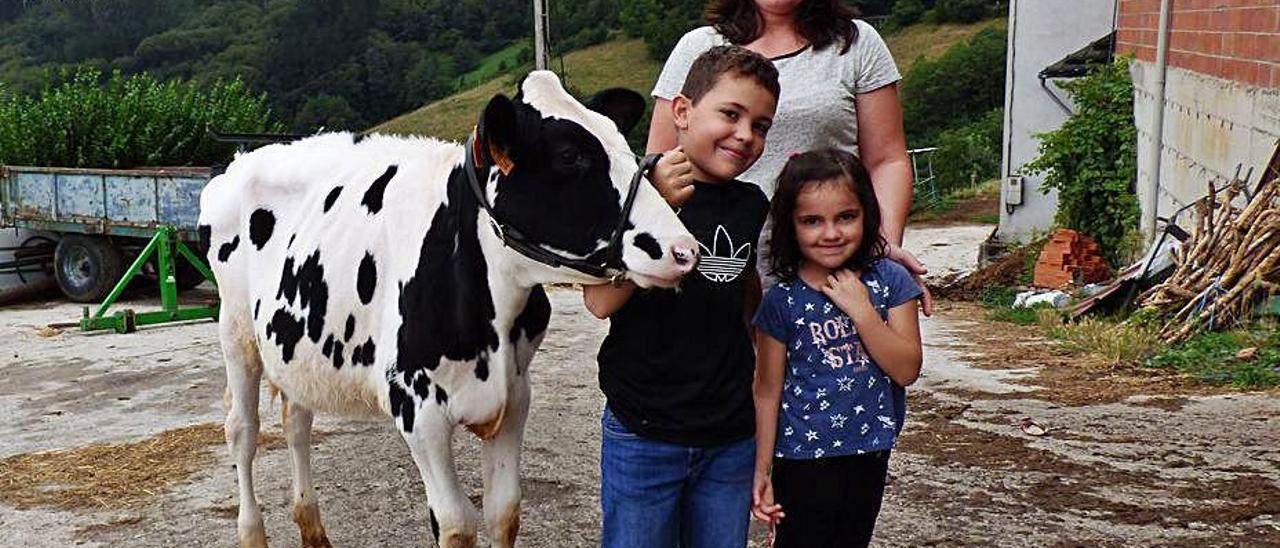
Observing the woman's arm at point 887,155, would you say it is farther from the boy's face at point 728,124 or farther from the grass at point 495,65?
the grass at point 495,65

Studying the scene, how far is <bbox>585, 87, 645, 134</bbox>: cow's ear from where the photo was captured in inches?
121

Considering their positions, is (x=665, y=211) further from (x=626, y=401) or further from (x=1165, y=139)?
(x=1165, y=139)

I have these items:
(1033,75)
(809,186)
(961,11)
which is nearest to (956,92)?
(961,11)

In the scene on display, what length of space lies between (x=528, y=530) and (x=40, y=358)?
6965 mm

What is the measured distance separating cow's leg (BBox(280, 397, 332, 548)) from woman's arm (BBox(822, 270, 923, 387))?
2416mm

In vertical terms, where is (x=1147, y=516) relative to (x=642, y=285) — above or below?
below

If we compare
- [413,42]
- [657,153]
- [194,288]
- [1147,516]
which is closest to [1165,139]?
[1147,516]

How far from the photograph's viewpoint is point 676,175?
2.46 m

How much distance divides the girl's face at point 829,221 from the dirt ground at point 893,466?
6.18 feet

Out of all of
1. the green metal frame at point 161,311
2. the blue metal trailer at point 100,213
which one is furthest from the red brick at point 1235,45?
the blue metal trailer at point 100,213

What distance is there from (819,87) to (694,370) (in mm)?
706

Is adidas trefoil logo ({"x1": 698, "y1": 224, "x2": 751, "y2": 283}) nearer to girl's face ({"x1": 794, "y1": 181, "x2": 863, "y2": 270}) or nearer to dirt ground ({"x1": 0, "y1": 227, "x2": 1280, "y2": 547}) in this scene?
girl's face ({"x1": 794, "y1": 181, "x2": 863, "y2": 270})

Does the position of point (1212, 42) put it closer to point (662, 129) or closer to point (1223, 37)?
point (1223, 37)

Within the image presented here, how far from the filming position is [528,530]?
4.30m
